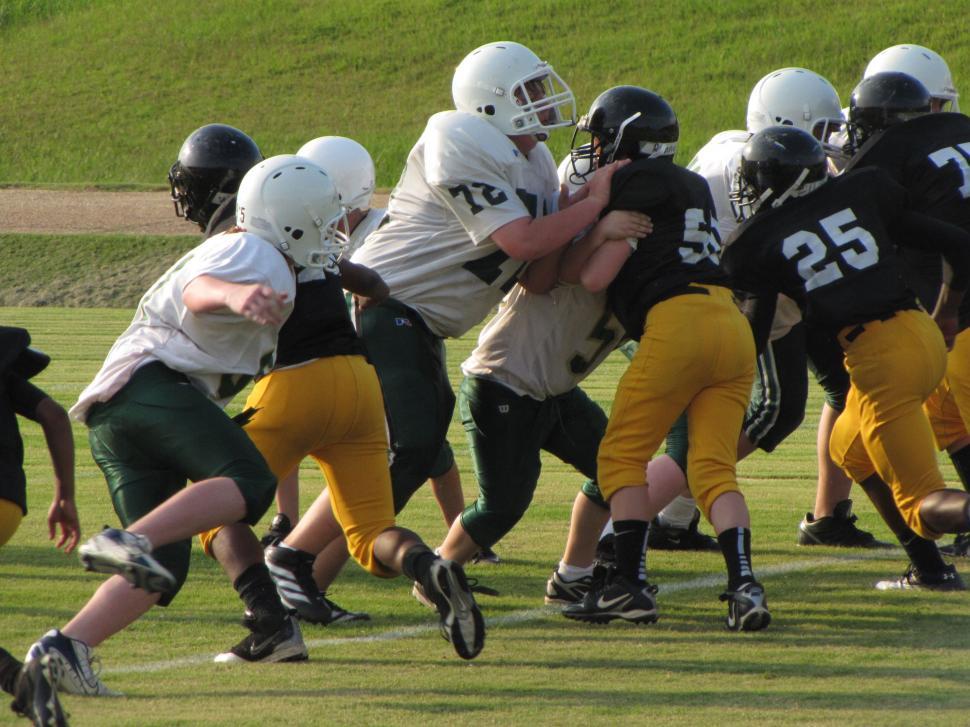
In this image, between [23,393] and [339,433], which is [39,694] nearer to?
[23,393]

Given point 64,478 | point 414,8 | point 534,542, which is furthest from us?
point 414,8

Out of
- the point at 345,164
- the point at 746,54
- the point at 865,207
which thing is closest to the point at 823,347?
the point at 865,207

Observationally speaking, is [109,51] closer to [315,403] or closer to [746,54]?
[746,54]

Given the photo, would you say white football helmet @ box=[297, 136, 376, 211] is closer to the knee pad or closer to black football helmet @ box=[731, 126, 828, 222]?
the knee pad

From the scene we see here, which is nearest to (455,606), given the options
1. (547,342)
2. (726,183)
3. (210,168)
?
(547,342)

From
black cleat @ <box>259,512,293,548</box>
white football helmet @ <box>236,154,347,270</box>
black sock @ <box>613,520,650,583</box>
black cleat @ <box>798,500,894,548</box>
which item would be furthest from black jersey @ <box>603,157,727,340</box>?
black cleat @ <box>259,512,293,548</box>

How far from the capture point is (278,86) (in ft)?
124

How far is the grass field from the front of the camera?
13.8ft

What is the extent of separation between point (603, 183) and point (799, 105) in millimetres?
1909

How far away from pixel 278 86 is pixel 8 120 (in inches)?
248

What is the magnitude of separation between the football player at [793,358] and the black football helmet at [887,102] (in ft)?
0.88

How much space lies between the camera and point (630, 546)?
5.30m

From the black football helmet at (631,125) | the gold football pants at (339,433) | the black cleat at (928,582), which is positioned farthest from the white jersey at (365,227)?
the black cleat at (928,582)

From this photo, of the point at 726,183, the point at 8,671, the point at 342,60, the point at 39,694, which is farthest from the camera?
the point at 342,60
